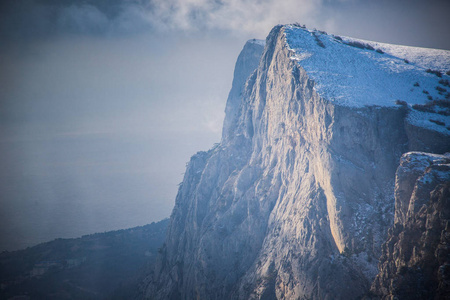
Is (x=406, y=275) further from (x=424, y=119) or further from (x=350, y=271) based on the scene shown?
(x=424, y=119)

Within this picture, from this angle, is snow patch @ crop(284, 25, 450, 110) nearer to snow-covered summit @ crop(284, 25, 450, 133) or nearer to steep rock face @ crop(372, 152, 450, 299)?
snow-covered summit @ crop(284, 25, 450, 133)

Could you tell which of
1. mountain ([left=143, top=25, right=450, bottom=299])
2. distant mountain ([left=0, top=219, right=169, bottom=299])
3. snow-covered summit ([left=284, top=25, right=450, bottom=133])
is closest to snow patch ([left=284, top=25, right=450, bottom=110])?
snow-covered summit ([left=284, top=25, right=450, bottom=133])

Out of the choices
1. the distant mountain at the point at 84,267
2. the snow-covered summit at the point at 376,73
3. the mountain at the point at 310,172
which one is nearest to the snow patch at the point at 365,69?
the snow-covered summit at the point at 376,73

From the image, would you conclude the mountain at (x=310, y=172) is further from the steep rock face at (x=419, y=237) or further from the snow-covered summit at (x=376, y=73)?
the steep rock face at (x=419, y=237)

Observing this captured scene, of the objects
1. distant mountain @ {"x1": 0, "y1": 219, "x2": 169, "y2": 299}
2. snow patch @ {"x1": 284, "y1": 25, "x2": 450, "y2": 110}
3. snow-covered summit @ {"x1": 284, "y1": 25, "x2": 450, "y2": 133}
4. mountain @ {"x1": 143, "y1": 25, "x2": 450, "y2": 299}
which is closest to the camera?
mountain @ {"x1": 143, "y1": 25, "x2": 450, "y2": 299}

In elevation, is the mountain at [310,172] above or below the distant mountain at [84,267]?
above
